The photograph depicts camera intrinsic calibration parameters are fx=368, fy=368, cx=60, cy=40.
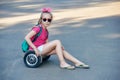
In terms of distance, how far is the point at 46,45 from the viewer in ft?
20.1

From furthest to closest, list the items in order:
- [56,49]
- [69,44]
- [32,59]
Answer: [69,44] → [56,49] → [32,59]

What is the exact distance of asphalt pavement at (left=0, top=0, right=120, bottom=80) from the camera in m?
5.81

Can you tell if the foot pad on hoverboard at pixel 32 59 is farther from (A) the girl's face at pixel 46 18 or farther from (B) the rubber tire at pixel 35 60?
(A) the girl's face at pixel 46 18

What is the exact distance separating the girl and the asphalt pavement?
142mm

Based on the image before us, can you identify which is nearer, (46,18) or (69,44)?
(46,18)

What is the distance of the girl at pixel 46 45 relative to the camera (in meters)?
6.01

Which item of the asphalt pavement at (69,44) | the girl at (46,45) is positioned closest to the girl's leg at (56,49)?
the girl at (46,45)

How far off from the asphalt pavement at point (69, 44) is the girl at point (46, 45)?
0.47 ft

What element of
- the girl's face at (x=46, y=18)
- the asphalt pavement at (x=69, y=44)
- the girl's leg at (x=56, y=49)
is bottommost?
the asphalt pavement at (x=69, y=44)

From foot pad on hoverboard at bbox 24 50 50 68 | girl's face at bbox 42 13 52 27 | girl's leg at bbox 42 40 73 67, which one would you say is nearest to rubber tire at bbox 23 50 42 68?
foot pad on hoverboard at bbox 24 50 50 68

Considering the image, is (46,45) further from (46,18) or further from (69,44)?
(69,44)

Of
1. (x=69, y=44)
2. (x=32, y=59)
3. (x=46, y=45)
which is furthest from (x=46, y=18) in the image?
(x=69, y=44)

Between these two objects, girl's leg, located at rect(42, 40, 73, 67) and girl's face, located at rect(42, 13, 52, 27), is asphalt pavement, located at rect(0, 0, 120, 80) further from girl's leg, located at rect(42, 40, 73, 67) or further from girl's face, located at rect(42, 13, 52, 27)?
girl's face, located at rect(42, 13, 52, 27)

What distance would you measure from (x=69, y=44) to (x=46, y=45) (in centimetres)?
147
